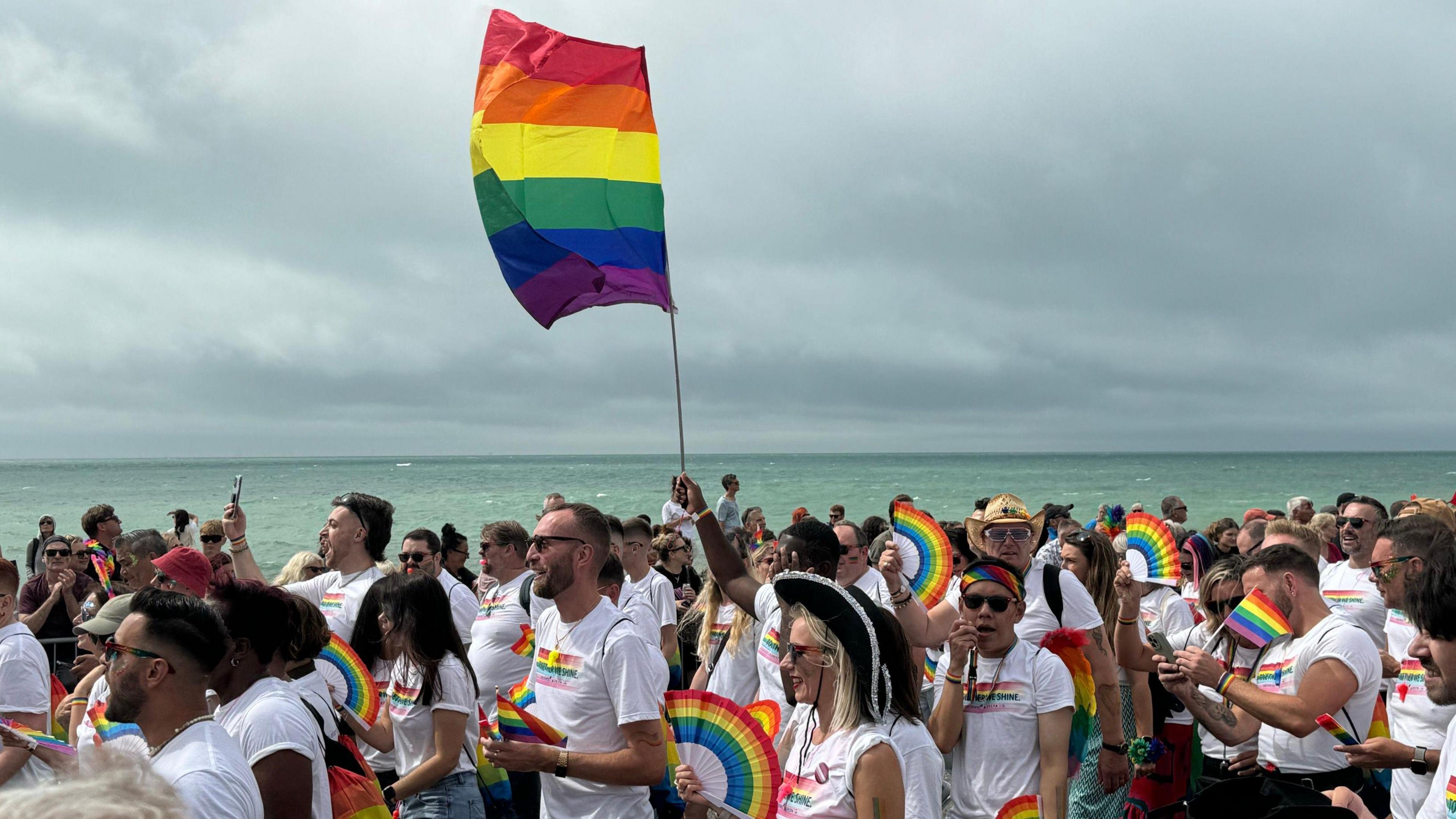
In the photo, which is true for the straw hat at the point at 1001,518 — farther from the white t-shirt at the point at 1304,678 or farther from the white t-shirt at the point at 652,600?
the white t-shirt at the point at 652,600

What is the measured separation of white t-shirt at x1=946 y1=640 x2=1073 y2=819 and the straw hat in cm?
160

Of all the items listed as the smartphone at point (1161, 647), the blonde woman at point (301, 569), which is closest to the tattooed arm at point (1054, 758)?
the smartphone at point (1161, 647)

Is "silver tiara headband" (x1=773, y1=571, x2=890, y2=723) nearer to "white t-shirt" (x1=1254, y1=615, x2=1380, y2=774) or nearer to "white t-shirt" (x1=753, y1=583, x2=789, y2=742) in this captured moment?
"white t-shirt" (x1=753, y1=583, x2=789, y2=742)

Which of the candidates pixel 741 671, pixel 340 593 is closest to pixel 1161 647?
pixel 741 671

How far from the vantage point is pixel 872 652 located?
3.50 metres

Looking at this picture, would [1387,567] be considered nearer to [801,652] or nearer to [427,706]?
[801,652]

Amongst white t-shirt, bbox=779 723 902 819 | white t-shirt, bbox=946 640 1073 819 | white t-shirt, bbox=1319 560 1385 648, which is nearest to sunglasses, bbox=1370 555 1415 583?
white t-shirt, bbox=1319 560 1385 648

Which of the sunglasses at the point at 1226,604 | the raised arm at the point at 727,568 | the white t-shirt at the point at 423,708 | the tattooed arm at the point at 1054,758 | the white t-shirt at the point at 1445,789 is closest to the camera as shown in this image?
the white t-shirt at the point at 1445,789

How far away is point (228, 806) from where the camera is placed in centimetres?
294

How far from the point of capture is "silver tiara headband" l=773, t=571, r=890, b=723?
11.4 feet

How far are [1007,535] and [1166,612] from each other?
210 centimetres

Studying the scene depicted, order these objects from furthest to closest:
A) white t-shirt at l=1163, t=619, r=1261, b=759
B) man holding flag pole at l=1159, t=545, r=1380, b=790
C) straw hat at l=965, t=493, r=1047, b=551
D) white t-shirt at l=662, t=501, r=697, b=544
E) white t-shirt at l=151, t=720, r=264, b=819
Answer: white t-shirt at l=662, t=501, r=697, b=544, straw hat at l=965, t=493, r=1047, b=551, white t-shirt at l=1163, t=619, r=1261, b=759, man holding flag pole at l=1159, t=545, r=1380, b=790, white t-shirt at l=151, t=720, r=264, b=819

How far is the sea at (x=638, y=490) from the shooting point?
53.9m

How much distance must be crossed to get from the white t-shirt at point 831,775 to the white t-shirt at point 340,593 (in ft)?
9.88
